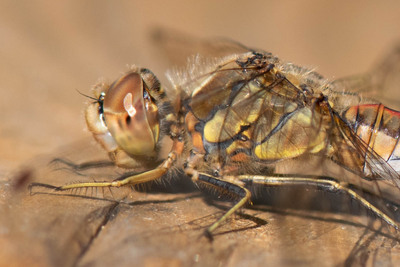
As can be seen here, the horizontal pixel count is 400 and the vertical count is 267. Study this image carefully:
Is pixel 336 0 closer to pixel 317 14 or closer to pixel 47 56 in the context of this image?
pixel 317 14

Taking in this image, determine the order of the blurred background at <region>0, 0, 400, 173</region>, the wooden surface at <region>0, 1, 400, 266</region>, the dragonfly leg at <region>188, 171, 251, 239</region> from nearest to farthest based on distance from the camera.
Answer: the wooden surface at <region>0, 1, 400, 266</region>, the dragonfly leg at <region>188, 171, 251, 239</region>, the blurred background at <region>0, 0, 400, 173</region>

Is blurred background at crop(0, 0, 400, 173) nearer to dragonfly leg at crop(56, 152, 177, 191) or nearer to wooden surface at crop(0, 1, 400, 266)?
wooden surface at crop(0, 1, 400, 266)

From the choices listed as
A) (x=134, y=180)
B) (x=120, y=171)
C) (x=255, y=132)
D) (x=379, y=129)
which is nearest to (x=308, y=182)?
(x=255, y=132)

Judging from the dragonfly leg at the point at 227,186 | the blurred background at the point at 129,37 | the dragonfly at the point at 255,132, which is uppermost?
the blurred background at the point at 129,37

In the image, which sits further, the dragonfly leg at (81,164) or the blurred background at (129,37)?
the blurred background at (129,37)

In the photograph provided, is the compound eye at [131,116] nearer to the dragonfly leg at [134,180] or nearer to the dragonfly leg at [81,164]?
the dragonfly leg at [134,180]

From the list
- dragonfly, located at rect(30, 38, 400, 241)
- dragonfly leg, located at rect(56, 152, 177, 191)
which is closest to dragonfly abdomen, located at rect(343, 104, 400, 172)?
dragonfly, located at rect(30, 38, 400, 241)

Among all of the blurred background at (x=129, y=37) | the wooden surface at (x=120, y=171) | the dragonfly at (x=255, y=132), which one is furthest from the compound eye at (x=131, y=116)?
the blurred background at (x=129, y=37)
